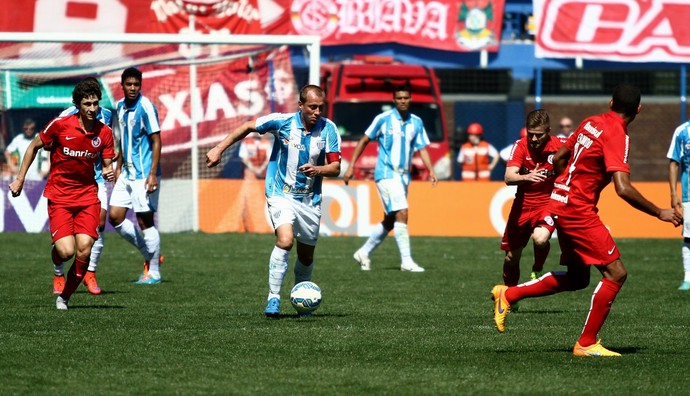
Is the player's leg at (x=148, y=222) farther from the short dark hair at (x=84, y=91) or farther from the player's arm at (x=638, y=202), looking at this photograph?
the player's arm at (x=638, y=202)

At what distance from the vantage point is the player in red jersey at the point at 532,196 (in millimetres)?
11047

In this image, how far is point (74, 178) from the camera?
1103cm

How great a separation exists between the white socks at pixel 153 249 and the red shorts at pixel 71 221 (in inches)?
113

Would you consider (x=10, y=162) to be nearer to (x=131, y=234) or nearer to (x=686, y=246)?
(x=131, y=234)

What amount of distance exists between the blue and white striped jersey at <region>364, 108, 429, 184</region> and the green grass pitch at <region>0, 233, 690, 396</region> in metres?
1.48

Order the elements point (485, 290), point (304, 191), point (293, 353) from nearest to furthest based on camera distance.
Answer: point (293, 353)
point (304, 191)
point (485, 290)

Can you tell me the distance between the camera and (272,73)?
22422 millimetres

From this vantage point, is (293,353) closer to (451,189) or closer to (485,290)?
(485,290)

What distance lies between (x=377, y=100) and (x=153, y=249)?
522 inches

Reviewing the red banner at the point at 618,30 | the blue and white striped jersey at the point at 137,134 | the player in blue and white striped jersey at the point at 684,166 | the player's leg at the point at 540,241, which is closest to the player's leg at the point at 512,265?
the player's leg at the point at 540,241

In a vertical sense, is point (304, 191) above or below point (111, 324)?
above

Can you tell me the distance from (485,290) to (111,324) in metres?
5.09

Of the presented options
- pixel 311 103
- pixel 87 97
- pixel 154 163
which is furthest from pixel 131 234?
pixel 311 103

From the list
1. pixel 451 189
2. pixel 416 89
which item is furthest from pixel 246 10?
pixel 451 189
